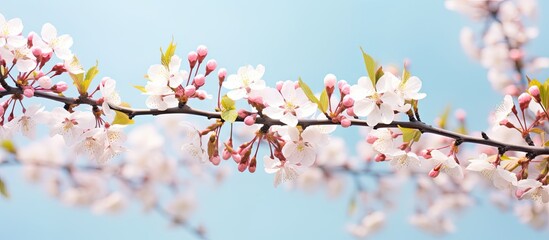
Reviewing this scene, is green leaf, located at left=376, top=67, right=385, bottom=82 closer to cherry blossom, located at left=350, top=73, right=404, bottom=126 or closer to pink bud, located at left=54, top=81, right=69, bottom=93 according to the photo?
cherry blossom, located at left=350, top=73, right=404, bottom=126

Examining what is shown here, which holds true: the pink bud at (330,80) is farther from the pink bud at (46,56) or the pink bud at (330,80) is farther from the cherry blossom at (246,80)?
the pink bud at (46,56)

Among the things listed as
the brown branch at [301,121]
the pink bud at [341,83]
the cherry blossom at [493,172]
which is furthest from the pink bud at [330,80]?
the cherry blossom at [493,172]

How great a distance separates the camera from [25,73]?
216 centimetres

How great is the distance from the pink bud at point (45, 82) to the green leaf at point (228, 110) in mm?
671

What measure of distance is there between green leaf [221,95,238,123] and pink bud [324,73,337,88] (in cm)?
35

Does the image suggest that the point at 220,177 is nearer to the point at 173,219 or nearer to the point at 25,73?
the point at 173,219

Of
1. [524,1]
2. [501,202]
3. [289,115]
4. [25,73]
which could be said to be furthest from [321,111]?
[501,202]

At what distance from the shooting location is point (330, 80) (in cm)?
209

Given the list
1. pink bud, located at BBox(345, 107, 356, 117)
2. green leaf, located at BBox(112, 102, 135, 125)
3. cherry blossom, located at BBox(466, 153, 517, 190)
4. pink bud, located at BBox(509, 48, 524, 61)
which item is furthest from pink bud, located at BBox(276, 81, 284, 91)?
pink bud, located at BBox(509, 48, 524, 61)

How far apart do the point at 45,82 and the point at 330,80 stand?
1.08 meters

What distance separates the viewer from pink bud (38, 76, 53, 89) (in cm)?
214

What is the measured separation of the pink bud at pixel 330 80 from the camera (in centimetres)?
208

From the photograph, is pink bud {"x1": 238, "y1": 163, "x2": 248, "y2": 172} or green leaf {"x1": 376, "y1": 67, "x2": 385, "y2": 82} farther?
pink bud {"x1": 238, "y1": 163, "x2": 248, "y2": 172}

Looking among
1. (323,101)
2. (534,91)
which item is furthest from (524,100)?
(323,101)
